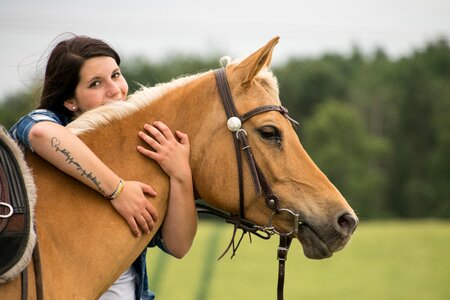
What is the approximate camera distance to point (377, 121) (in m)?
68.4

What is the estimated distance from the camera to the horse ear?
3.57 meters

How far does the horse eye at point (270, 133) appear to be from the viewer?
358cm

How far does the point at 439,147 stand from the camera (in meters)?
60.2

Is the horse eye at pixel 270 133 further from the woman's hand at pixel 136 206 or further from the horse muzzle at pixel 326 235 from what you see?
the woman's hand at pixel 136 206

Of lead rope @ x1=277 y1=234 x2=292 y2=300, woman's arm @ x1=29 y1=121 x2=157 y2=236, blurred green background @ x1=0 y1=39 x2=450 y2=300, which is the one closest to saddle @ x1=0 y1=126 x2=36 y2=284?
woman's arm @ x1=29 y1=121 x2=157 y2=236

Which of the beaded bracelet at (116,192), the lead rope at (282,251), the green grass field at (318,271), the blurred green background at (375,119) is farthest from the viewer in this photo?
the blurred green background at (375,119)

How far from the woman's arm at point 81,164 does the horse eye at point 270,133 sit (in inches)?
25.9

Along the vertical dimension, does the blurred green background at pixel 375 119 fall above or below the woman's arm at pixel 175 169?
below

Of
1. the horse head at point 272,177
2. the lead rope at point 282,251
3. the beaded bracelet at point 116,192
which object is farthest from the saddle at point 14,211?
the lead rope at point 282,251

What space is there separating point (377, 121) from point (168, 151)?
66.5m

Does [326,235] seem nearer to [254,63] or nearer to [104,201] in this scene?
[254,63]

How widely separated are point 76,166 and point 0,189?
1.27 feet

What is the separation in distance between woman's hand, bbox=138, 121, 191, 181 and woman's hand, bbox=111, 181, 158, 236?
141 millimetres

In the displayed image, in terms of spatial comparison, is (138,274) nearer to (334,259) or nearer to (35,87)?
(35,87)
